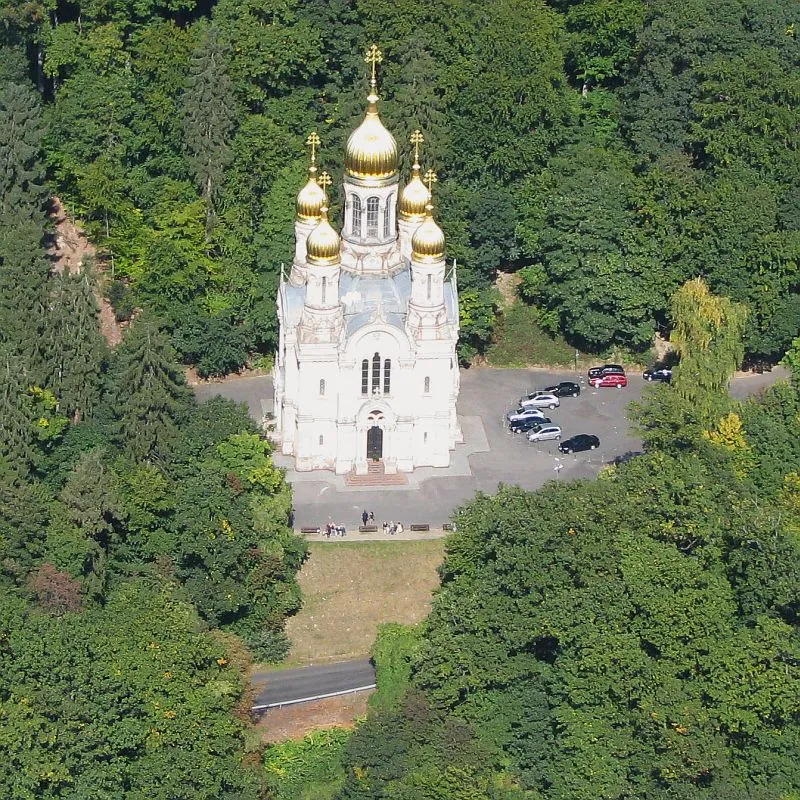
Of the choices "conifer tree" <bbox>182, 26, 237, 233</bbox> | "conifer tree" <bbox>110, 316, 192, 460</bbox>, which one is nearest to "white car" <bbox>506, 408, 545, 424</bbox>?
"conifer tree" <bbox>110, 316, 192, 460</bbox>

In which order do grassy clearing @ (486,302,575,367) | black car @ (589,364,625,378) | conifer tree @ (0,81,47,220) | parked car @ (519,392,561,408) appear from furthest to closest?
grassy clearing @ (486,302,575,367) < black car @ (589,364,625,378) < conifer tree @ (0,81,47,220) < parked car @ (519,392,561,408)

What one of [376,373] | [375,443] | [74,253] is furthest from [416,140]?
[74,253]

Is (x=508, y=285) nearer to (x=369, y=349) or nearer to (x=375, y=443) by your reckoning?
(x=375, y=443)

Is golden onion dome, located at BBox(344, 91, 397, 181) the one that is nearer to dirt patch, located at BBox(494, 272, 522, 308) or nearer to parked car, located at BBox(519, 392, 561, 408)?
parked car, located at BBox(519, 392, 561, 408)

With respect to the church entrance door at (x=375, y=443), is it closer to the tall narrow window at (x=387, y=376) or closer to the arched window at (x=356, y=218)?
the tall narrow window at (x=387, y=376)

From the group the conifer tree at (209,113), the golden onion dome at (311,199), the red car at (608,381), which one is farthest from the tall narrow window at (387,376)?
the conifer tree at (209,113)

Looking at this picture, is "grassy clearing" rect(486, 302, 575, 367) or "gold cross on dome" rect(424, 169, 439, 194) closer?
"gold cross on dome" rect(424, 169, 439, 194)
